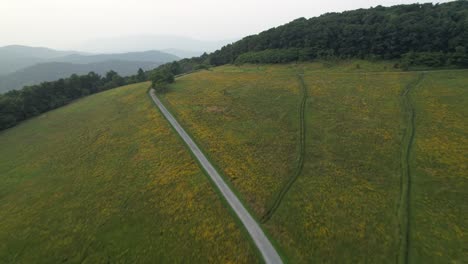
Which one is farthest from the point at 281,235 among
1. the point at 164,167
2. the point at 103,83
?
the point at 103,83

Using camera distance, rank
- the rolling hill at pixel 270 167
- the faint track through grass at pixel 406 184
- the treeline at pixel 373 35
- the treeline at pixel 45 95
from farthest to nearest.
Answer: the treeline at pixel 45 95 → the treeline at pixel 373 35 → the rolling hill at pixel 270 167 → the faint track through grass at pixel 406 184

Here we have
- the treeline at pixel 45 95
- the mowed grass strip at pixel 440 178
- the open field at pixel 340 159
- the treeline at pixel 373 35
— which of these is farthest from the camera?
the treeline at pixel 45 95

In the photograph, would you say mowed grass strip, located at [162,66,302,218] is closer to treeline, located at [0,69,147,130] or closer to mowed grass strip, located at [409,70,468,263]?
mowed grass strip, located at [409,70,468,263]

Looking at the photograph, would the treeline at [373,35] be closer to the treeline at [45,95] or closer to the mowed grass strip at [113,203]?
the mowed grass strip at [113,203]

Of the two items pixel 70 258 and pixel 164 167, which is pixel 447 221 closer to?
pixel 164 167

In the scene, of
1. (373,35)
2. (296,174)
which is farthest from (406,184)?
(373,35)

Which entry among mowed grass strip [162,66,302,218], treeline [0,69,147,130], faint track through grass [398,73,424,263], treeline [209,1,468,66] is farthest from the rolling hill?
treeline [0,69,147,130]

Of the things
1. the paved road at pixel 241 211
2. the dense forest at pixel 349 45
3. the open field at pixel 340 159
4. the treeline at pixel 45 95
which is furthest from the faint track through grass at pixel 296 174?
the treeline at pixel 45 95
